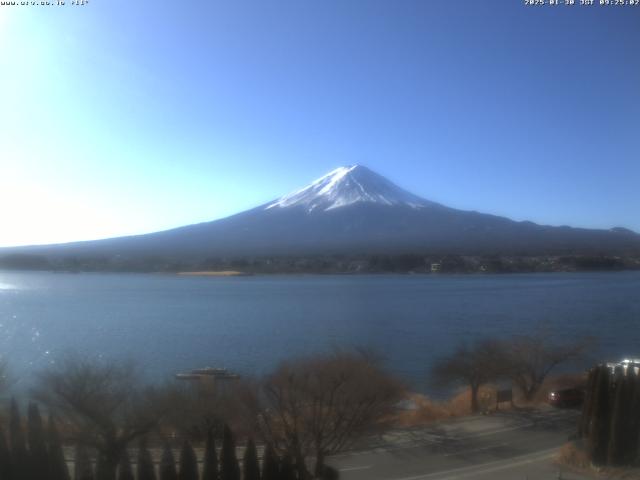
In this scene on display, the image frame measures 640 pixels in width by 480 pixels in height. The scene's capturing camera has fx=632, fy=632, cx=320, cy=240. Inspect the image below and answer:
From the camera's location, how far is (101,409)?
18.3 ft

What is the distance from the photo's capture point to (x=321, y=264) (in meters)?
44.8

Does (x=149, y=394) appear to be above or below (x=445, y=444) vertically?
above

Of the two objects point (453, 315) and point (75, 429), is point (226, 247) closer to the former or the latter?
point (453, 315)

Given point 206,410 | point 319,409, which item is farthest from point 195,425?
point 319,409

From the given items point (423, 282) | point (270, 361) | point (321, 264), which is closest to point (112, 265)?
point (321, 264)

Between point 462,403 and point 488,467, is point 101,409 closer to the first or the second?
point 488,467

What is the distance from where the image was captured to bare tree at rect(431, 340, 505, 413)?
33.3ft

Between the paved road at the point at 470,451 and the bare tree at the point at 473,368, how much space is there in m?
1.50

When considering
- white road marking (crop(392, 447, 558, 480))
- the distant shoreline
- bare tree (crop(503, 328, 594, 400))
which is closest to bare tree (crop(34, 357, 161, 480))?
white road marking (crop(392, 447, 558, 480))

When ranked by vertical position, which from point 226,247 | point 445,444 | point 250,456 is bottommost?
point 445,444

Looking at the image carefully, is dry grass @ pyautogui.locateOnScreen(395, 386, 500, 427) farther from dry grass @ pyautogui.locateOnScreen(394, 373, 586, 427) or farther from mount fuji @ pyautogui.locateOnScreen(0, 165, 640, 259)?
mount fuji @ pyautogui.locateOnScreen(0, 165, 640, 259)

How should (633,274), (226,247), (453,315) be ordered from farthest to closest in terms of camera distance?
(226,247) < (633,274) < (453,315)

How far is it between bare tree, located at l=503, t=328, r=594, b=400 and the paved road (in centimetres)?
187

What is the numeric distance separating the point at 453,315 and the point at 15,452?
18.4m
